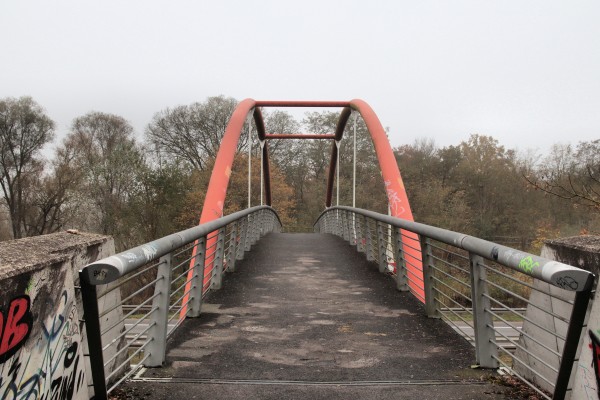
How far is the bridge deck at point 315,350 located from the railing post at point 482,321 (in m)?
0.13

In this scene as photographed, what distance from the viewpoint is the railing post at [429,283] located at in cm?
495

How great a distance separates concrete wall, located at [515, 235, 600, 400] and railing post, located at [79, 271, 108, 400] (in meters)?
2.16

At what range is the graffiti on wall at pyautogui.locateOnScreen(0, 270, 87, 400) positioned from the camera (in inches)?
73.3

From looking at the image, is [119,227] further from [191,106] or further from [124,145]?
[191,106]

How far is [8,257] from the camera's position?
2072mm

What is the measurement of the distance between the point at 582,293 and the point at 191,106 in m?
37.5

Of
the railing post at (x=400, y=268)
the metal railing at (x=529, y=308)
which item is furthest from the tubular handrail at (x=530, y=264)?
the railing post at (x=400, y=268)

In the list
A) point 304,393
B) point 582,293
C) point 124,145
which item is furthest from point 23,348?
point 124,145

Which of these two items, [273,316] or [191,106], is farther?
[191,106]

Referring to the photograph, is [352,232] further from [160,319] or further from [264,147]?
[264,147]

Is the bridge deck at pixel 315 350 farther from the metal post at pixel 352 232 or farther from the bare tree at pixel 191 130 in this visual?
the bare tree at pixel 191 130

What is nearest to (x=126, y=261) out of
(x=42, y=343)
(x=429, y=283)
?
(x=42, y=343)

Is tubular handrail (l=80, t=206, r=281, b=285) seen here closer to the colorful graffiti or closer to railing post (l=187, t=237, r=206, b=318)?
railing post (l=187, t=237, r=206, b=318)

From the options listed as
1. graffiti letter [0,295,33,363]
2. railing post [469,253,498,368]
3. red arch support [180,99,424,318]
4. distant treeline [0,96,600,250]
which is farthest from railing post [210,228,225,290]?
distant treeline [0,96,600,250]
